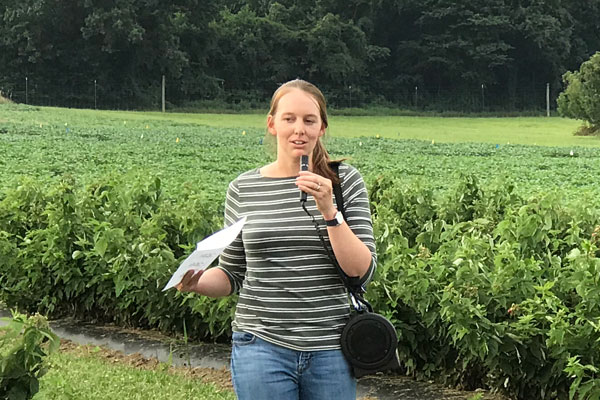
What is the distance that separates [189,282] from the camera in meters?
2.31

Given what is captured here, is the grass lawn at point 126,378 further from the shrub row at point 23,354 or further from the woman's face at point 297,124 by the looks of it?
the woman's face at point 297,124

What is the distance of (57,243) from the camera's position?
18.6ft

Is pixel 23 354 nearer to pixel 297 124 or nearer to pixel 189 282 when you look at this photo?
pixel 189 282

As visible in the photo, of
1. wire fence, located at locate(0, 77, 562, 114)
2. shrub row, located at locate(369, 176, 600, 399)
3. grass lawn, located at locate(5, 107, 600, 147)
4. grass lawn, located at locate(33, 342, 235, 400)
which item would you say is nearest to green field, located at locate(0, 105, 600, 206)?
shrub row, located at locate(369, 176, 600, 399)

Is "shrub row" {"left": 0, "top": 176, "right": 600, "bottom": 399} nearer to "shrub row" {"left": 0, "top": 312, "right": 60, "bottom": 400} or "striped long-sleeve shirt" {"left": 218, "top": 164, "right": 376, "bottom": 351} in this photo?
"striped long-sleeve shirt" {"left": 218, "top": 164, "right": 376, "bottom": 351}

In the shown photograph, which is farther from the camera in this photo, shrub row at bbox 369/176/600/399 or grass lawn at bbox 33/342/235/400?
grass lawn at bbox 33/342/235/400

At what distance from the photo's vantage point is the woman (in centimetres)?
222

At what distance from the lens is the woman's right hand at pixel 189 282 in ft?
7.48

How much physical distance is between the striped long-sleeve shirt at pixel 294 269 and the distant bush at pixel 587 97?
27122 mm

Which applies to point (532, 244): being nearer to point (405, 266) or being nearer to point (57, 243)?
point (405, 266)

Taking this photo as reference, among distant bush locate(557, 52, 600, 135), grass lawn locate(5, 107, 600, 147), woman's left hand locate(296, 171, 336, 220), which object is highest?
distant bush locate(557, 52, 600, 135)

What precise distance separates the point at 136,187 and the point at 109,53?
116ft

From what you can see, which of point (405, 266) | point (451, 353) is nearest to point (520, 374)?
point (451, 353)

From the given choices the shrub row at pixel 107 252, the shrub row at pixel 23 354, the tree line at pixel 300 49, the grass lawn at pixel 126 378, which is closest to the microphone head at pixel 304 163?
the shrub row at pixel 23 354
